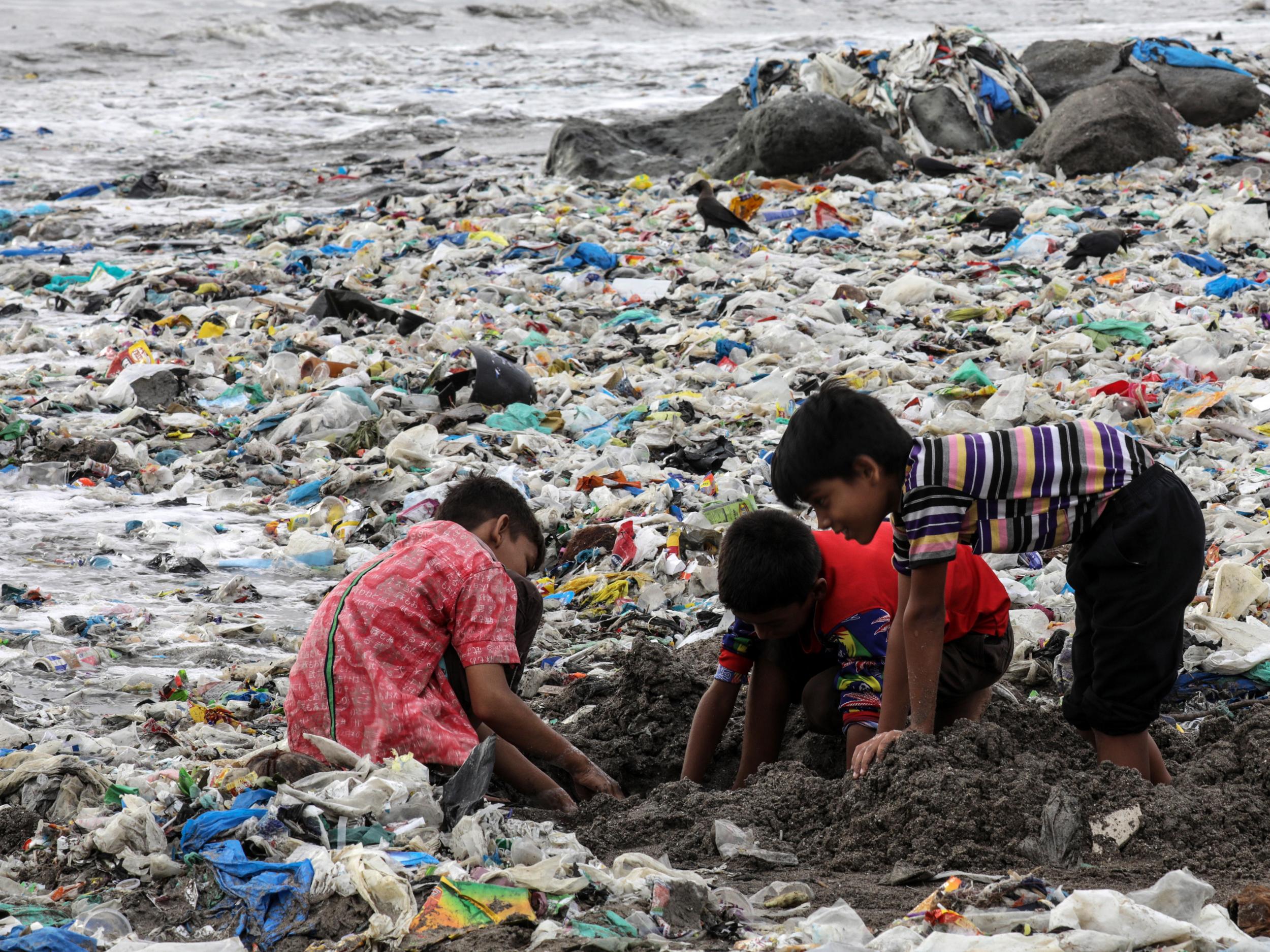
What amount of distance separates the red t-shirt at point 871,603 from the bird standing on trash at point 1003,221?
6705mm

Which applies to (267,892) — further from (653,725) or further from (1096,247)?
(1096,247)

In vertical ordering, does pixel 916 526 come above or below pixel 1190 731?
above

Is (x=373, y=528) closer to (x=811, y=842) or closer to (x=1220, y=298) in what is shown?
(x=811, y=842)

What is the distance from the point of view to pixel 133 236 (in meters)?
11.1

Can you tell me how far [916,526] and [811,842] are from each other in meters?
0.67

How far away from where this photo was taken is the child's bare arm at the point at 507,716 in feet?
9.21

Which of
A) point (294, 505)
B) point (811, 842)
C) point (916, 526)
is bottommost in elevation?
point (294, 505)

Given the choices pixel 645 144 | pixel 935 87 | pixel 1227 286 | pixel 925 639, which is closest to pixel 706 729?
pixel 925 639

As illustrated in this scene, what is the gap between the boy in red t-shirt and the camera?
118 inches

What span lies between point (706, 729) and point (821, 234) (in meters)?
7.01

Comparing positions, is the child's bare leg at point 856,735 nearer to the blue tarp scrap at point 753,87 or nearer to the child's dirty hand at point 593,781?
the child's dirty hand at point 593,781

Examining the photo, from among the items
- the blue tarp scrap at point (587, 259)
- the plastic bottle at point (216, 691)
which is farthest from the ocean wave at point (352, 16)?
the plastic bottle at point (216, 691)

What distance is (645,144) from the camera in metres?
14.6

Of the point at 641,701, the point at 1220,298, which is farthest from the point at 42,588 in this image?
the point at 1220,298
